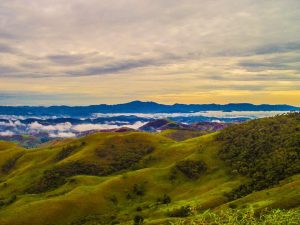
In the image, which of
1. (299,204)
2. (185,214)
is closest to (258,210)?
(299,204)

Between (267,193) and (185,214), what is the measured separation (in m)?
39.6

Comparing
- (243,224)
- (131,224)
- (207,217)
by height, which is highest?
(243,224)

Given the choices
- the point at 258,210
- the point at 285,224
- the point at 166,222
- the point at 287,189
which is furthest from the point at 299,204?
the point at 285,224

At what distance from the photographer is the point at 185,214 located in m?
194

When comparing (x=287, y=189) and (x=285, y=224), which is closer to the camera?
(x=285, y=224)

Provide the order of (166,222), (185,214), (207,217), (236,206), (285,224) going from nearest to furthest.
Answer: (285,224), (207,217), (166,222), (236,206), (185,214)

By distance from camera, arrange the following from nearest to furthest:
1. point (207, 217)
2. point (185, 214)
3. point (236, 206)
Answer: point (207, 217) < point (236, 206) < point (185, 214)

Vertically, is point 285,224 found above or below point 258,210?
above

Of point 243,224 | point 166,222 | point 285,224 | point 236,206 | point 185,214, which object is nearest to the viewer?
point 285,224

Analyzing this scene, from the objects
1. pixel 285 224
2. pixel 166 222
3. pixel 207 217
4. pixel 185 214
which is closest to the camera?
pixel 285 224

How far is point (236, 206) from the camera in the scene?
591 feet

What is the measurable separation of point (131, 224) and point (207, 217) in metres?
51.4

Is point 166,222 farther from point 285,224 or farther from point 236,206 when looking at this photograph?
point 285,224

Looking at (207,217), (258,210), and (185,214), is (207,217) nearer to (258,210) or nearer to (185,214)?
(258,210)
